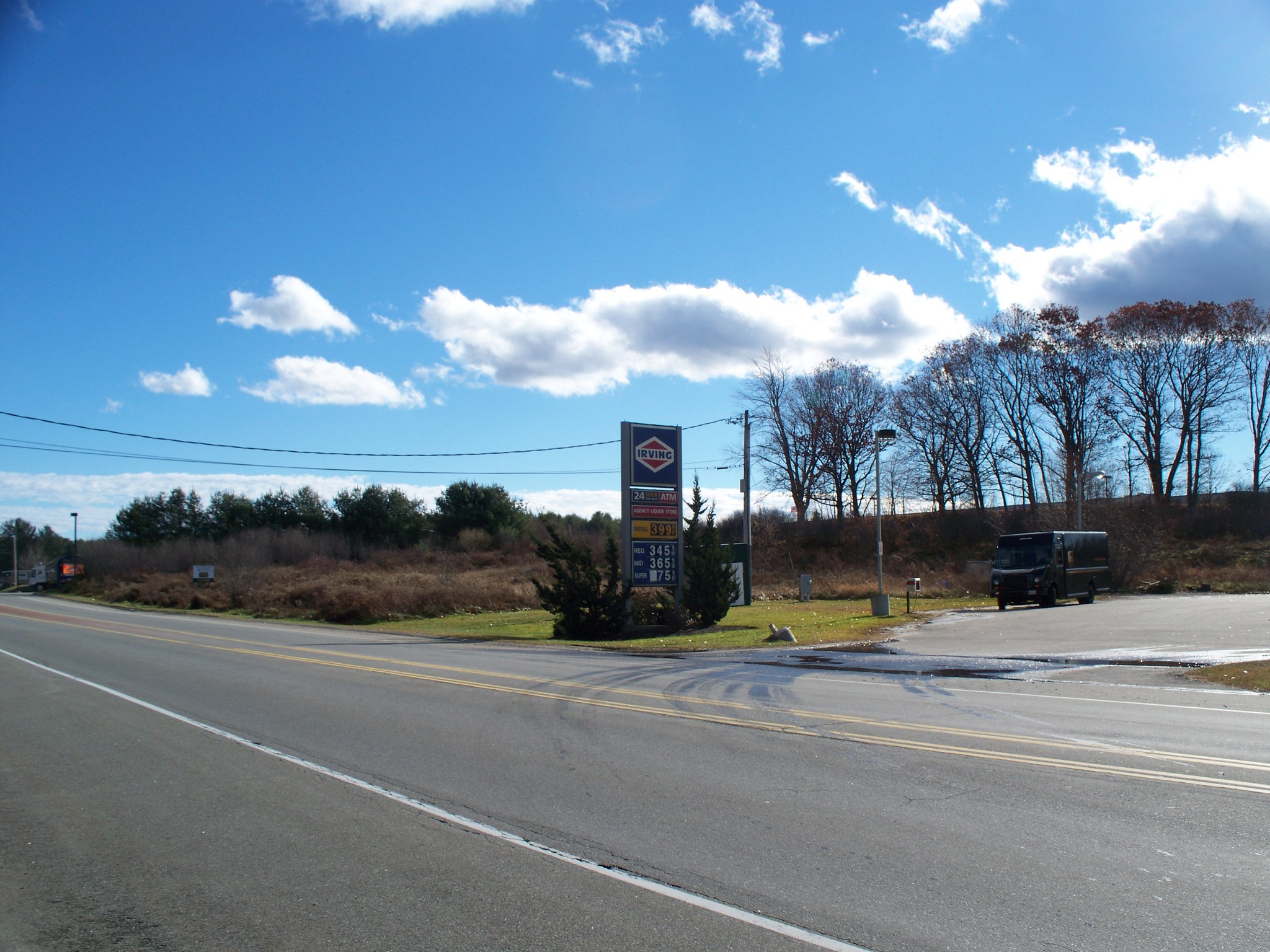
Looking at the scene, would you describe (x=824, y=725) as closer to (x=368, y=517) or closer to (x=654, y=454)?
(x=654, y=454)

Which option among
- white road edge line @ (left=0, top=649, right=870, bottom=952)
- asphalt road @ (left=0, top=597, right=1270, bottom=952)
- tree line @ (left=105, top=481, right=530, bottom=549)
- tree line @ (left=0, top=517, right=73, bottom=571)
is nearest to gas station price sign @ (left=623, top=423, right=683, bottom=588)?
asphalt road @ (left=0, top=597, right=1270, bottom=952)

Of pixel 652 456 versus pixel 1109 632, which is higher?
pixel 652 456

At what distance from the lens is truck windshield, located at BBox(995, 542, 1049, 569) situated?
3369 centimetres

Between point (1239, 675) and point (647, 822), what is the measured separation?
39.4 ft

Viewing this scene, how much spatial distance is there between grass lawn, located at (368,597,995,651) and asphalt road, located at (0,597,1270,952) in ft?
34.2

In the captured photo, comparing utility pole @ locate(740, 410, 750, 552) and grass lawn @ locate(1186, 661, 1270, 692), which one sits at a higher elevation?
utility pole @ locate(740, 410, 750, 552)

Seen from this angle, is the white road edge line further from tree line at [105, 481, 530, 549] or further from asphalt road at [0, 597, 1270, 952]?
tree line at [105, 481, 530, 549]

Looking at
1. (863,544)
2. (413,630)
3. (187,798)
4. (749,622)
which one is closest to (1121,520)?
(863,544)

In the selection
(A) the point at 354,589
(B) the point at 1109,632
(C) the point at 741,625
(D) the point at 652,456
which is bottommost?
(C) the point at 741,625

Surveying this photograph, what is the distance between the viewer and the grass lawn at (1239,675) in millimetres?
12694

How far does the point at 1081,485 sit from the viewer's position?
47000 mm

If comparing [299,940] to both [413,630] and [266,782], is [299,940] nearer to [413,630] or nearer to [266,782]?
[266,782]

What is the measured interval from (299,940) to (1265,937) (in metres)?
4.74

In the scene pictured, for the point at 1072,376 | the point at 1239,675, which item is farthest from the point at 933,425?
the point at 1239,675
